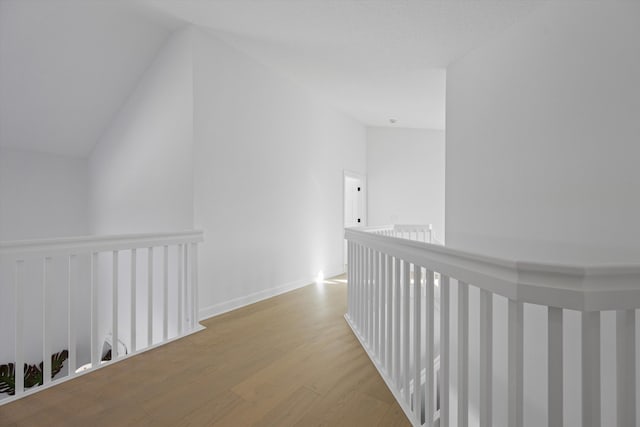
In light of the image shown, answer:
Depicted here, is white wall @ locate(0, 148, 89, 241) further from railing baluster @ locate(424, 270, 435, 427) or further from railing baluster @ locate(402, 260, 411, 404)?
railing baluster @ locate(424, 270, 435, 427)

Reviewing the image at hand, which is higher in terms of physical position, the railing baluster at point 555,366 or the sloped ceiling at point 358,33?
the sloped ceiling at point 358,33

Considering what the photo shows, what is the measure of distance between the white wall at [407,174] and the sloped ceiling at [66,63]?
4.32 meters

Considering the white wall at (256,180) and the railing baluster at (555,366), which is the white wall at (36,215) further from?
the railing baluster at (555,366)

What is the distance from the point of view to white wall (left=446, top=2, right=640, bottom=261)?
186cm

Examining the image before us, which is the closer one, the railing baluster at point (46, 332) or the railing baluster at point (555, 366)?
the railing baluster at point (555, 366)

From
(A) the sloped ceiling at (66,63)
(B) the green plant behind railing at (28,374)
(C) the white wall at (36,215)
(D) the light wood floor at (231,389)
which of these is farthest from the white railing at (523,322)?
(C) the white wall at (36,215)

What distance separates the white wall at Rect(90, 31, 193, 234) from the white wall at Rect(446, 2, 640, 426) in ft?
9.61

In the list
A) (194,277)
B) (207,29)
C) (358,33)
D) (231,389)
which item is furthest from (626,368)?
(207,29)

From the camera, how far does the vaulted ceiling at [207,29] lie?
8.48ft

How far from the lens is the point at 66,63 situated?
3115 millimetres

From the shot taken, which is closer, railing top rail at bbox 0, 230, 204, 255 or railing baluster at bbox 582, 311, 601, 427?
railing baluster at bbox 582, 311, 601, 427

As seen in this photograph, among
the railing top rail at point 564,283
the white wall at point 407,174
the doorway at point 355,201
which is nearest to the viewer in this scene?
the railing top rail at point 564,283

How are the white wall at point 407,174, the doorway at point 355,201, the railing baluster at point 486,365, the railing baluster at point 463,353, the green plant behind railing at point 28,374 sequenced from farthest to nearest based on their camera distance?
the white wall at point 407,174 → the doorway at point 355,201 → the green plant behind railing at point 28,374 → the railing baluster at point 463,353 → the railing baluster at point 486,365

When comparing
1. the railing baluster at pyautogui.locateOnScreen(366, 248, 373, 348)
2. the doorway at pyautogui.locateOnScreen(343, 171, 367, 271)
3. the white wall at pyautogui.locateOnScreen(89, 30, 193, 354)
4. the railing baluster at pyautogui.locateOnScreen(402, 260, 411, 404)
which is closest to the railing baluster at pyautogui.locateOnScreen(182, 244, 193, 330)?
the white wall at pyautogui.locateOnScreen(89, 30, 193, 354)
